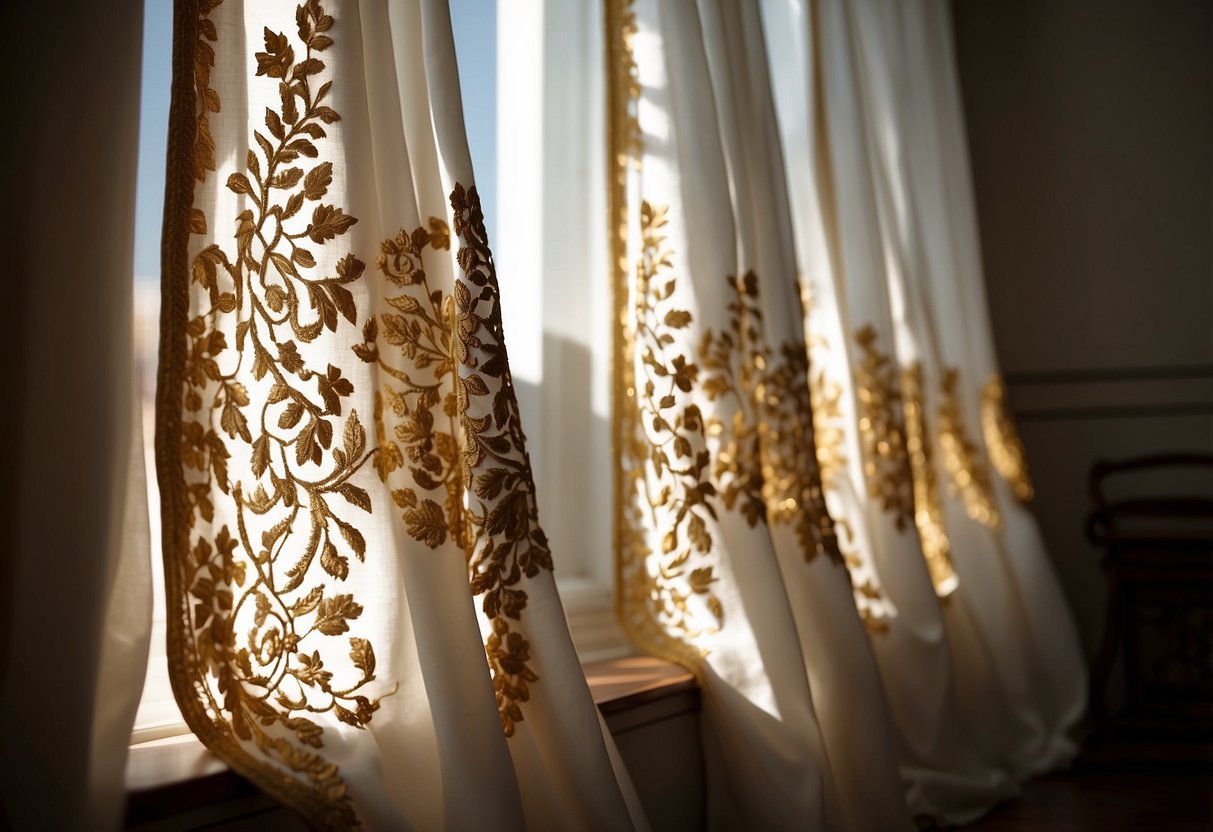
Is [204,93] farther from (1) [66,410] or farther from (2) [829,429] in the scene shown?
(2) [829,429]

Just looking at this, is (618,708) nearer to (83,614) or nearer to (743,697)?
(743,697)

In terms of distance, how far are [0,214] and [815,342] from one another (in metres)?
1.49

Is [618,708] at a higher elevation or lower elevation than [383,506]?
lower

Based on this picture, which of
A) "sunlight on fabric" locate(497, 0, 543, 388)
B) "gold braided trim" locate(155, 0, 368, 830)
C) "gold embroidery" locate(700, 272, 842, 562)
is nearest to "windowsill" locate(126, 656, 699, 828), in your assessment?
"gold braided trim" locate(155, 0, 368, 830)

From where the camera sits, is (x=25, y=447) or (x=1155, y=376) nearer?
(x=25, y=447)

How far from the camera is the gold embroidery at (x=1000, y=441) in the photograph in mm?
2506

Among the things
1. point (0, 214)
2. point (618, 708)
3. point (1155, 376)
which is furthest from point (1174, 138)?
point (0, 214)

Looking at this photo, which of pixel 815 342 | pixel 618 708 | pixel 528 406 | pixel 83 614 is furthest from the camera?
pixel 815 342

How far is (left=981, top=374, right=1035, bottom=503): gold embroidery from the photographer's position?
2.51m

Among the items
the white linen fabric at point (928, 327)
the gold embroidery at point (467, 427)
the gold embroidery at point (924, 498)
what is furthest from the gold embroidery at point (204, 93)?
the gold embroidery at point (924, 498)

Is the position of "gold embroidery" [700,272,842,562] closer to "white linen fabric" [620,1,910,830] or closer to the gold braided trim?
"white linen fabric" [620,1,910,830]

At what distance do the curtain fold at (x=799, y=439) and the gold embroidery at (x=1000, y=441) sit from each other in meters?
0.16

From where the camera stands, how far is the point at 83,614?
878 millimetres

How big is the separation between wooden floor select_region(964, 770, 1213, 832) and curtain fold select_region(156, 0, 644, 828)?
111 centimetres
